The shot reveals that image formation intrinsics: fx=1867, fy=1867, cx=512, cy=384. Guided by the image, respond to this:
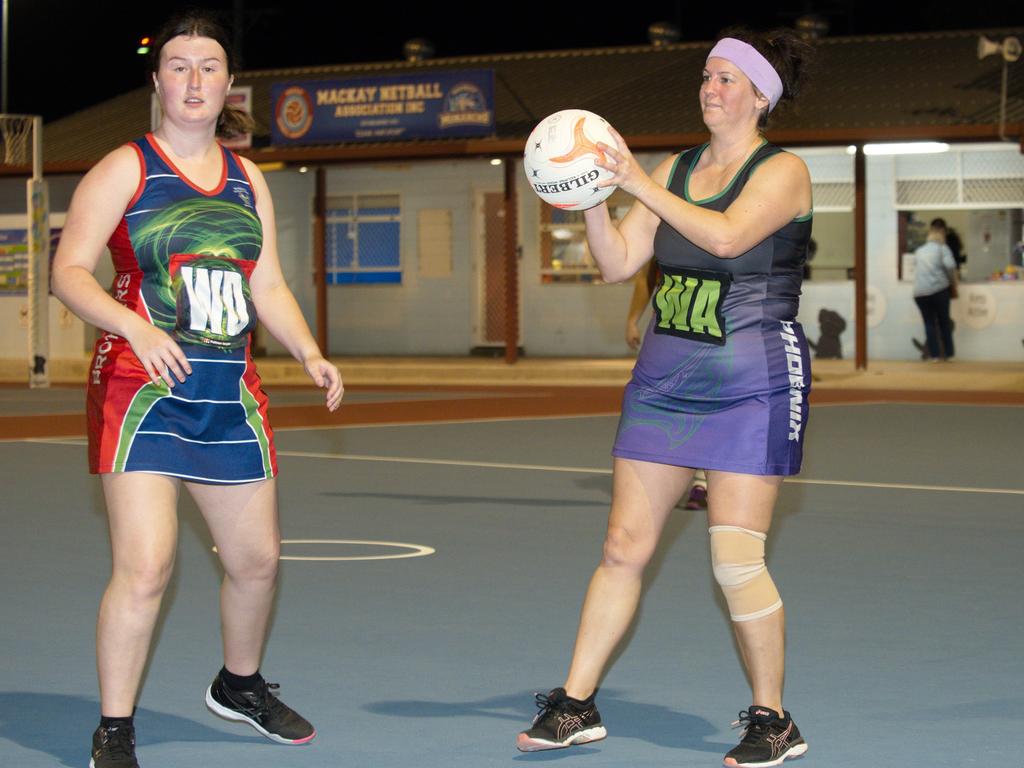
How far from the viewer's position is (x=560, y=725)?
5.66 meters

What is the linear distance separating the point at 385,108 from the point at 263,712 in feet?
77.8

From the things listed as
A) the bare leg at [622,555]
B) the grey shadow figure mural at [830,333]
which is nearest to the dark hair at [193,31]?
the bare leg at [622,555]

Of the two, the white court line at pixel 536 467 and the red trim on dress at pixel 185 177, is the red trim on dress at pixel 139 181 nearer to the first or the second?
the red trim on dress at pixel 185 177

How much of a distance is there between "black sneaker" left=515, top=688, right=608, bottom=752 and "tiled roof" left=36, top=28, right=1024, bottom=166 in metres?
19.5

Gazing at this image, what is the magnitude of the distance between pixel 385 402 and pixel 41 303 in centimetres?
659

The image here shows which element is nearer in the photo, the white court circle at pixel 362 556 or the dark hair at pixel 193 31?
the dark hair at pixel 193 31

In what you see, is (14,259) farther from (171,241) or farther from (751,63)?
(751,63)

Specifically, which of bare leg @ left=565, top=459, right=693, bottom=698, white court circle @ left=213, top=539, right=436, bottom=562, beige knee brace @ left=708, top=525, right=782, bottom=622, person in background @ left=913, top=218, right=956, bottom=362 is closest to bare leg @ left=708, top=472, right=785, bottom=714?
beige knee brace @ left=708, top=525, right=782, bottom=622

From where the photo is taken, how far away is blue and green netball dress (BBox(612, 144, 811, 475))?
18.4 ft

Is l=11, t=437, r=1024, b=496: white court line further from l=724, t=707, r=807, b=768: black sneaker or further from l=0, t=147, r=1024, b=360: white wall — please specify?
l=0, t=147, r=1024, b=360: white wall

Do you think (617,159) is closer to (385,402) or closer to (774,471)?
(774,471)

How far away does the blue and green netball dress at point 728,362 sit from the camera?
18.4 feet

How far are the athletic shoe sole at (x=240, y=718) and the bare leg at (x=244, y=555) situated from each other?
5.6 inches

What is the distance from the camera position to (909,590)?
28.0 ft
